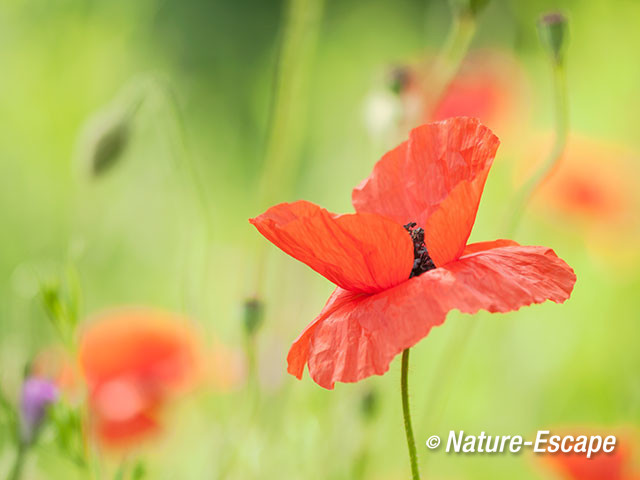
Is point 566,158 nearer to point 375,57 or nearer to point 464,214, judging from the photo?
point 464,214

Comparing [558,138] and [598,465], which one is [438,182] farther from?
[598,465]

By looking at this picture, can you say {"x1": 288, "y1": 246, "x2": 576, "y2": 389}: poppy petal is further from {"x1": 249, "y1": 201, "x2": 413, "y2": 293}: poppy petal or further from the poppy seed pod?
the poppy seed pod

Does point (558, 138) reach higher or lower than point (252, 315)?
higher

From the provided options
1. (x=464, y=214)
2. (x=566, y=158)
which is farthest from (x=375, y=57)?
(x=464, y=214)

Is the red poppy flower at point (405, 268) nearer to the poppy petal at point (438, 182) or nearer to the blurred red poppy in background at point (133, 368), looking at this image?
the poppy petal at point (438, 182)

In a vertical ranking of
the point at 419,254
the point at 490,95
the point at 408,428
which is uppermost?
the point at 490,95

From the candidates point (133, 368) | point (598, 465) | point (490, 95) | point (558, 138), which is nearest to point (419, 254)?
point (558, 138)

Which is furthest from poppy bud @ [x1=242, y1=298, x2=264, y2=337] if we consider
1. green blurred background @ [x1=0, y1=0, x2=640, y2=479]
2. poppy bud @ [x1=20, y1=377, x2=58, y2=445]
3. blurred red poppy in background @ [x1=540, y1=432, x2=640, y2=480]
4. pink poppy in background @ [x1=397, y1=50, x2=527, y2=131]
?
pink poppy in background @ [x1=397, y1=50, x2=527, y2=131]
